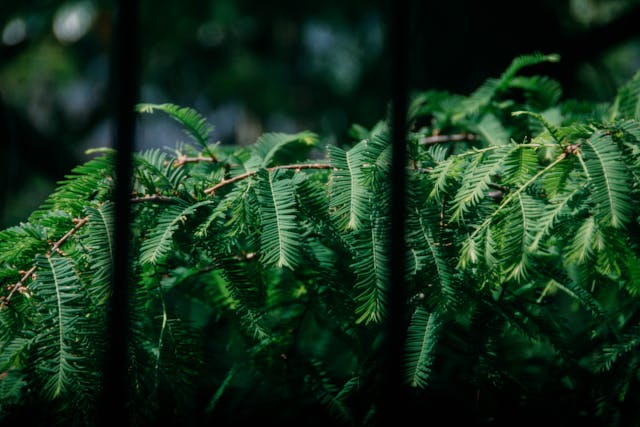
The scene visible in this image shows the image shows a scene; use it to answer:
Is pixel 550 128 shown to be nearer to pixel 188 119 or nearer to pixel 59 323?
pixel 188 119

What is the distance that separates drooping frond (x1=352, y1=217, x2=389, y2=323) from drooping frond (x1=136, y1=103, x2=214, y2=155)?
55 cm

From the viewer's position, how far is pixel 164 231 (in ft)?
3.38

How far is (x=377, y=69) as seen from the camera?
21.7ft

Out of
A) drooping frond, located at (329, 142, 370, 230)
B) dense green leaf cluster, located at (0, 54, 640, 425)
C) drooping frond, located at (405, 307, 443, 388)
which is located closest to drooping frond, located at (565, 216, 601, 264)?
dense green leaf cluster, located at (0, 54, 640, 425)

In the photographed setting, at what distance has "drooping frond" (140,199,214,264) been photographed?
98cm

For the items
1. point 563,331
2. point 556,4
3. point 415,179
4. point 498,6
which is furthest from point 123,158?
point 556,4

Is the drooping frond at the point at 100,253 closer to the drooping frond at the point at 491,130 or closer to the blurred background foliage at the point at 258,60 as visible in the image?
the drooping frond at the point at 491,130

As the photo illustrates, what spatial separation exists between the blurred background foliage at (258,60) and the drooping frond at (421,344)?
5.24ft

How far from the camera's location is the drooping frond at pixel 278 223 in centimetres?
99

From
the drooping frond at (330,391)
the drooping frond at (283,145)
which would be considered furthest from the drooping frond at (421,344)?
the drooping frond at (283,145)

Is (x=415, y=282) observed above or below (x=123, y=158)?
below

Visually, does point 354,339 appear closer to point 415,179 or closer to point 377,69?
point 415,179

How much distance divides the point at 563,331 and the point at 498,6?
2327mm

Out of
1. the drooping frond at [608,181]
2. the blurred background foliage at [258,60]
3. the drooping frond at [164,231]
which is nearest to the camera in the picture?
the drooping frond at [608,181]
